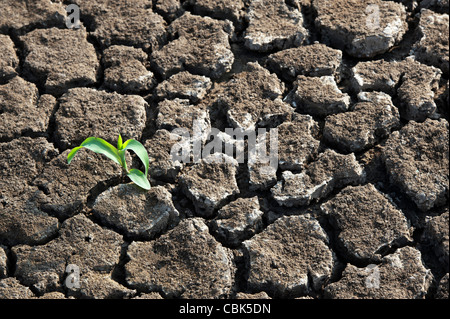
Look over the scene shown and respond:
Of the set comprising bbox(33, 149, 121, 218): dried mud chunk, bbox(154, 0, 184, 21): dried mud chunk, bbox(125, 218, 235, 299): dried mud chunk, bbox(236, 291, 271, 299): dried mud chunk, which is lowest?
bbox(236, 291, 271, 299): dried mud chunk

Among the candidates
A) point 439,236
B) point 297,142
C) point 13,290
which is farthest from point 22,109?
point 439,236

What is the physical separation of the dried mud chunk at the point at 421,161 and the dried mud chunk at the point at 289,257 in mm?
420

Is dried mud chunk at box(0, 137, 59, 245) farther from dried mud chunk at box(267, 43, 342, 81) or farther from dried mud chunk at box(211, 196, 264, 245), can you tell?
dried mud chunk at box(267, 43, 342, 81)

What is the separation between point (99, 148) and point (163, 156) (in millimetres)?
314

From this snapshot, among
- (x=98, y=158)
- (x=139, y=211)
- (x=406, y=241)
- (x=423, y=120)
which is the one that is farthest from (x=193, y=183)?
(x=423, y=120)

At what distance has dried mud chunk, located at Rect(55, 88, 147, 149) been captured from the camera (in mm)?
2945

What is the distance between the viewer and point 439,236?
2.56 metres

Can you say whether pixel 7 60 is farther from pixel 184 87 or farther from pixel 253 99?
pixel 253 99

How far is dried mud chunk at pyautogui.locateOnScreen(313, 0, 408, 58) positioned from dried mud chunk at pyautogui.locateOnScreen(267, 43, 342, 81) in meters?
0.09

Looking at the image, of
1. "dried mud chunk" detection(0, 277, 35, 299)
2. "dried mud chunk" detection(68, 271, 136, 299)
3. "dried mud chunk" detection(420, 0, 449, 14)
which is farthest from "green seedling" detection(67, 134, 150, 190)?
"dried mud chunk" detection(420, 0, 449, 14)

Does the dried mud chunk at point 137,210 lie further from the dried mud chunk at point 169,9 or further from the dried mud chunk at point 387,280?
the dried mud chunk at point 169,9

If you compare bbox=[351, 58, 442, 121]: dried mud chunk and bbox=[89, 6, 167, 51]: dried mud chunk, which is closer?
bbox=[351, 58, 442, 121]: dried mud chunk

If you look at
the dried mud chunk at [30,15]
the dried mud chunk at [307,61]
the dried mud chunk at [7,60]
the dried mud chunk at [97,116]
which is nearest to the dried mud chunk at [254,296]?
the dried mud chunk at [97,116]
